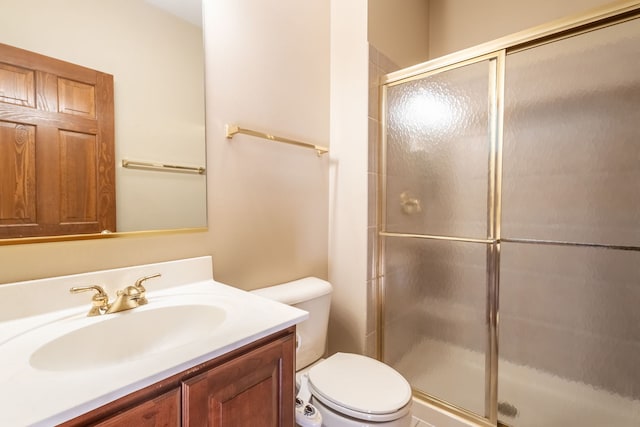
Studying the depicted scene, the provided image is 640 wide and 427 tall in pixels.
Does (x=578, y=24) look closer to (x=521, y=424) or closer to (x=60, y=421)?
(x=521, y=424)

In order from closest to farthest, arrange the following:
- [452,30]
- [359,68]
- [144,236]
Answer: [144,236]
[359,68]
[452,30]

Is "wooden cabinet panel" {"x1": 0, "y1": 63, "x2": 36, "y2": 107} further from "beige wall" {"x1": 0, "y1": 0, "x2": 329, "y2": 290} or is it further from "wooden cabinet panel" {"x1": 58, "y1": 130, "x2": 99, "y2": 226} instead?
"beige wall" {"x1": 0, "y1": 0, "x2": 329, "y2": 290}

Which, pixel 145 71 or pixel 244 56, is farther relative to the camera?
pixel 244 56

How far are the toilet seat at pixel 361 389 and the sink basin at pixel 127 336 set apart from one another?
53 cm

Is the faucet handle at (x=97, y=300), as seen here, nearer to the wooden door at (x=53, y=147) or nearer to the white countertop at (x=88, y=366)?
the white countertop at (x=88, y=366)

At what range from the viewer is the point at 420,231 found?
5.31 feet

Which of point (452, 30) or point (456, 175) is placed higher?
point (452, 30)

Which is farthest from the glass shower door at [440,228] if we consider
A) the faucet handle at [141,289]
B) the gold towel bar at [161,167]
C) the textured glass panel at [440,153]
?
the faucet handle at [141,289]

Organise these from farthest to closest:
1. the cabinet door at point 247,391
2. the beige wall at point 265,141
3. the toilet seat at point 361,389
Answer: the beige wall at point 265,141
the toilet seat at point 361,389
the cabinet door at point 247,391

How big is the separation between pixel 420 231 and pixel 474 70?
33.4 inches

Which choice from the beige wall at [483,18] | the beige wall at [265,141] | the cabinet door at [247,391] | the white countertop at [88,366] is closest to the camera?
the white countertop at [88,366]

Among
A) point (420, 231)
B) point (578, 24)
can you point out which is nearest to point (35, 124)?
point (420, 231)

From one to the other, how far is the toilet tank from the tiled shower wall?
0.32 m

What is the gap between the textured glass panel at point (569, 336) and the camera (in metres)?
1.32
